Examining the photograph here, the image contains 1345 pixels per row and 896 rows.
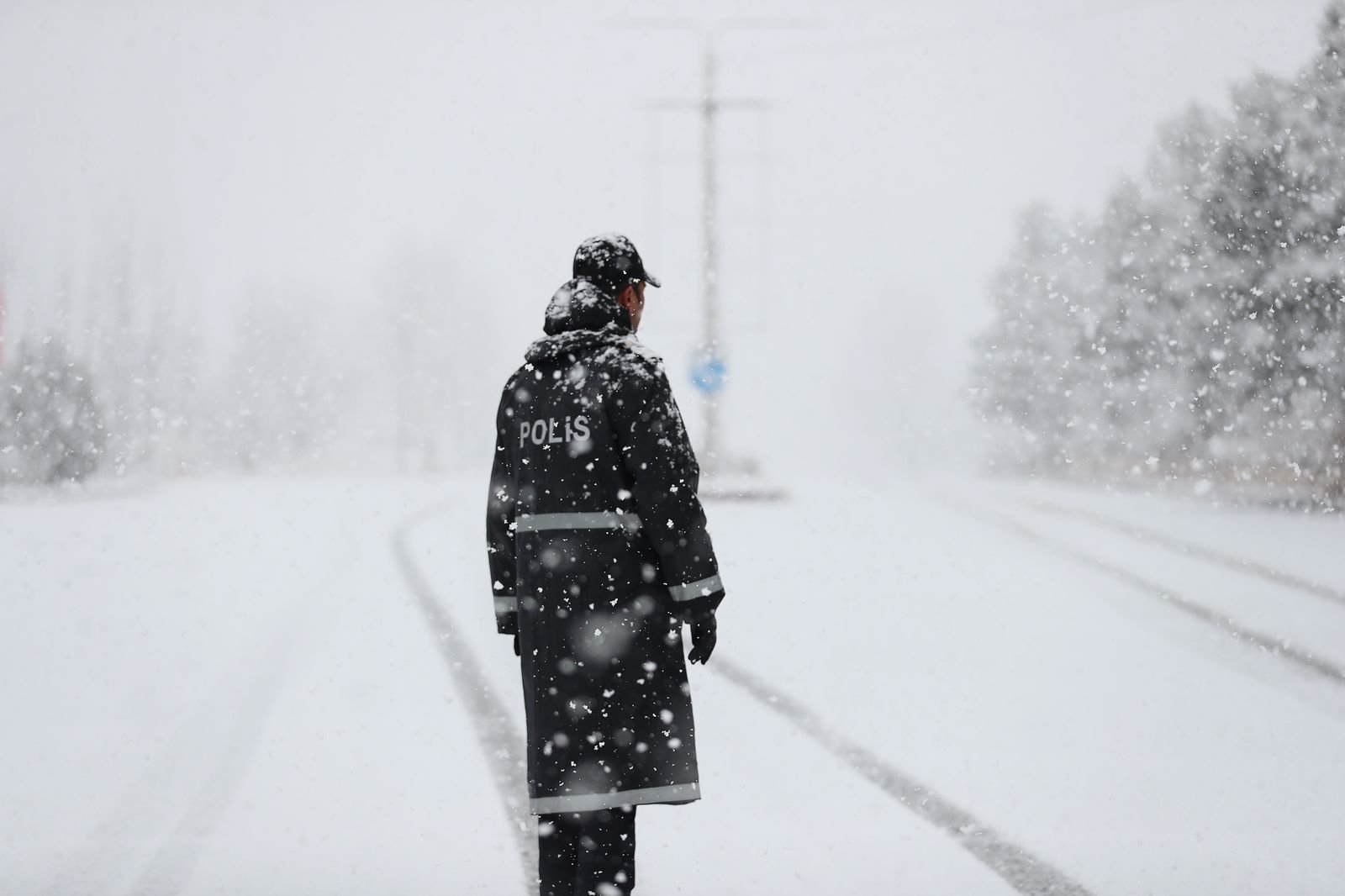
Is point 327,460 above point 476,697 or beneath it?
beneath

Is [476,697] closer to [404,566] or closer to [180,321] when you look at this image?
[404,566]

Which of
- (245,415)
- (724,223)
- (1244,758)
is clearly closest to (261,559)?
(724,223)

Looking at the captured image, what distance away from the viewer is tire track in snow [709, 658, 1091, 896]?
11.6ft

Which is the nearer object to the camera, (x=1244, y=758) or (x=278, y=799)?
(x=278, y=799)

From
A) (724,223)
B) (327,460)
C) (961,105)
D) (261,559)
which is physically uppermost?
(961,105)

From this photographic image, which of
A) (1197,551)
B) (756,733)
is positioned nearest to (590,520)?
(756,733)

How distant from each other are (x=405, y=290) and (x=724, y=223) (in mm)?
39508

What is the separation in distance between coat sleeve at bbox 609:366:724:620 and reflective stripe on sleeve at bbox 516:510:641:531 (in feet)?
0.20

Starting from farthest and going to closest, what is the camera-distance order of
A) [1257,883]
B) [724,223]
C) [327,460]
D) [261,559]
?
[327,460] → [724,223] → [261,559] → [1257,883]

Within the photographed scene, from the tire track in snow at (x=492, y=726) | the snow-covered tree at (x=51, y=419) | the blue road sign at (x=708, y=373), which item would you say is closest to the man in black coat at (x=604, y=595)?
the tire track in snow at (x=492, y=726)

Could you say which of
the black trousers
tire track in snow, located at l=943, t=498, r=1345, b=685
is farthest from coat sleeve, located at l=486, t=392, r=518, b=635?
A: tire track in snow, located at l=943, t=498, r=1345, b=685

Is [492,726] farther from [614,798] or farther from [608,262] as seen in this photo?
[608,262]

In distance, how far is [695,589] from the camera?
2.59m

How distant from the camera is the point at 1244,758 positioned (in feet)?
16.4
